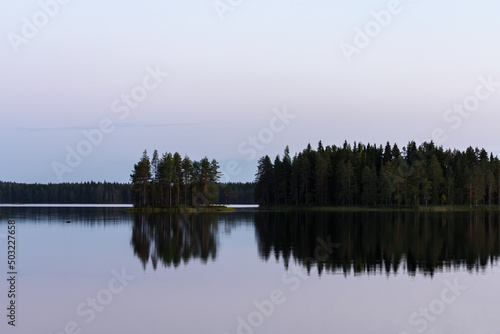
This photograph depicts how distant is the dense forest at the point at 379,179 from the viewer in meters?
171

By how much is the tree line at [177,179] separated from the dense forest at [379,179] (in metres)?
32.2

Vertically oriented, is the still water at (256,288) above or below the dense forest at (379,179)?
below

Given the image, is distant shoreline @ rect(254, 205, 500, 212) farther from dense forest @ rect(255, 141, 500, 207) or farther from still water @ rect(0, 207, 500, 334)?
still water @ rect(0, 207, 500, 334)

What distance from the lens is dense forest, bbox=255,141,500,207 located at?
171 meters

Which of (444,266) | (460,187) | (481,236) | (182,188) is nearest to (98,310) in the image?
Answer: (444,266)

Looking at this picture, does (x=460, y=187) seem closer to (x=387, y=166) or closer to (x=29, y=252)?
(x=387, y=166)

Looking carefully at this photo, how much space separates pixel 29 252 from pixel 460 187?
153096 millimetres

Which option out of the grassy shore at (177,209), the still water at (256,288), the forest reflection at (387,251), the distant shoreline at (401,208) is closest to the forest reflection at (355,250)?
the forest reflection at (387,251)

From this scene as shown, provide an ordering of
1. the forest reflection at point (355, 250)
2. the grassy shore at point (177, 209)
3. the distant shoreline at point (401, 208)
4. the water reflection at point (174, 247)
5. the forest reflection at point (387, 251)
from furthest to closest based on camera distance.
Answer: the distant shoreline at point (401, 208) < the grassy shore at point (177, 209) < the water reflection at point (174, 247) < the forest reflection at point (355, 250) < the forest reflection at point (387, 251)

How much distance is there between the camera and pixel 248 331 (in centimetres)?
2366

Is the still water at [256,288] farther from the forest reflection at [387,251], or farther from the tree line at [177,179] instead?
the tree line at [177,179]

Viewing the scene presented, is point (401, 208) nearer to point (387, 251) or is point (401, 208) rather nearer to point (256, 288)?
point (387, 251)

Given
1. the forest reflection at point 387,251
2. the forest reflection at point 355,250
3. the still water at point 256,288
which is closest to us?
the still water at point 256,288

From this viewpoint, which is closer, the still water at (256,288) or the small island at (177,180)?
the still water at (256,288)
